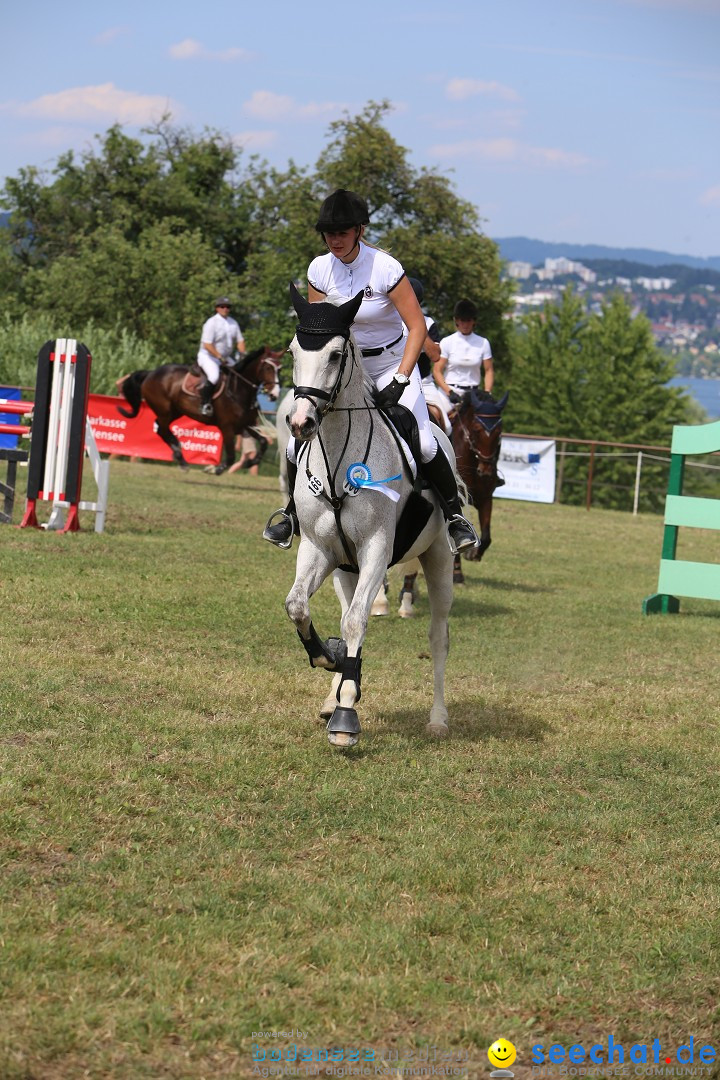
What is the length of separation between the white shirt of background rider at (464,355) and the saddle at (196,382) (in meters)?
9.79

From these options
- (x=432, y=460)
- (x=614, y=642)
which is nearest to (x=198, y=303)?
(x=614, y=642)

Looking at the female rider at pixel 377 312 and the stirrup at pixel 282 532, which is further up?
the female rider at pixel 377 312

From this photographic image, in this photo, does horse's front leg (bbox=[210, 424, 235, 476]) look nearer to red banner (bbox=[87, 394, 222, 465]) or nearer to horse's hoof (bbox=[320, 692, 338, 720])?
red banner (bbox=[87, 394, 222, 465])

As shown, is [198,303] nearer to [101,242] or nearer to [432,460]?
[101,242]

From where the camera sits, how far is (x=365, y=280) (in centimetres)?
686

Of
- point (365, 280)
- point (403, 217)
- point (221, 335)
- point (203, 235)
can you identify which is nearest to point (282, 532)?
point (365, 280)

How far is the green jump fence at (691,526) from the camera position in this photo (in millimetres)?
12688

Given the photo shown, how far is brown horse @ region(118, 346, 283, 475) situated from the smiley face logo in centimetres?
1915

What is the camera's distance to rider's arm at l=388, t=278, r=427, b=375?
688cm

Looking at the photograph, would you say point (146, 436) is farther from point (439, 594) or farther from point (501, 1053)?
point (501, 1053)

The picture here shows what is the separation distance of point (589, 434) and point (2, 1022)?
5890 cm

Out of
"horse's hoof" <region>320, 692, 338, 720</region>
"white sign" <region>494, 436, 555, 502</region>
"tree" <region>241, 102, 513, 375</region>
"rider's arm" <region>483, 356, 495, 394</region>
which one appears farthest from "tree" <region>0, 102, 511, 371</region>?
"horse's hoof" <region>320, 692, 338, 720</region>

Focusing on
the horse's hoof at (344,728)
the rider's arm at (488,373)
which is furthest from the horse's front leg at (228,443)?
the horse's hoof at (344,728)

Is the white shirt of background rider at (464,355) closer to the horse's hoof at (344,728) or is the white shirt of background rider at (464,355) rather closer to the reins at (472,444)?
the reins at (472,444)
